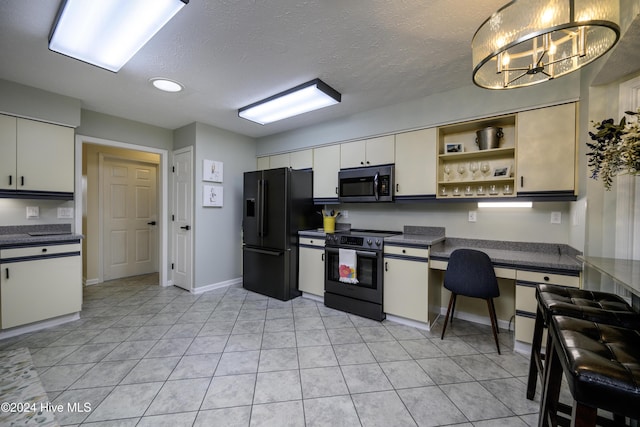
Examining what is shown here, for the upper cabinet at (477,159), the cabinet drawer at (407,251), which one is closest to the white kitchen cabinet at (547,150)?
the upper cabinet at (477,159)

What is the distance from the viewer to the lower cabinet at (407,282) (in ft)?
8.54

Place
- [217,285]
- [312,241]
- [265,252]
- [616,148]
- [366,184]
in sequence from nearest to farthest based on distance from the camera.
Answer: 1. [616,148]
2. [366,184]
3. [312,241]
4. [265,252]
5. [217,285]

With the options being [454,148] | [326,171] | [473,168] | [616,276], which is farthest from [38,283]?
[473,168]

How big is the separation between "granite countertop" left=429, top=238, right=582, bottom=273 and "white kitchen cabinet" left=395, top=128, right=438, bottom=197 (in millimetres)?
664

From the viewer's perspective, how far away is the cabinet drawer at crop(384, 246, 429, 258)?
2.59 m

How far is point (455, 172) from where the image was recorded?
2938mm

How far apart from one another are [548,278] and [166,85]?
3.88m

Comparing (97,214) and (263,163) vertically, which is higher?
(263,163)

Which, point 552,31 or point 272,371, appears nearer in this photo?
A: point 552,31

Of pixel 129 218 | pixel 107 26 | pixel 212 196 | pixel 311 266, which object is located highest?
pixel 107 26

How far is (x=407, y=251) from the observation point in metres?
2.69

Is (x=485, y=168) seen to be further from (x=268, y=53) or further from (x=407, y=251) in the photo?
(x=268, y=53)

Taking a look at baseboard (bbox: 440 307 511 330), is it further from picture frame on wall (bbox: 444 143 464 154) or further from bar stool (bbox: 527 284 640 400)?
picture frame on wall (bbox: 444 143 464 154)

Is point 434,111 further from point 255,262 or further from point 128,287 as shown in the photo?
point 128,287
